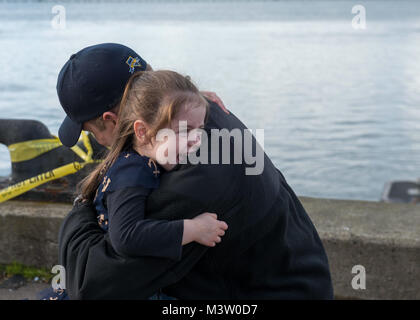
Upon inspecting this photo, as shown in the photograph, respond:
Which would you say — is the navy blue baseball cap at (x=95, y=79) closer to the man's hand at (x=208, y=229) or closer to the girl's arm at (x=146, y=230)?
the girl's arm at (x=146, y=230)

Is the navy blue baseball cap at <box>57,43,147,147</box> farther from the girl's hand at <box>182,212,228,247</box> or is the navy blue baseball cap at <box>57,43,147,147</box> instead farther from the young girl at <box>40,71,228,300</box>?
the girl's hand at <box>182,212,228,247</box>

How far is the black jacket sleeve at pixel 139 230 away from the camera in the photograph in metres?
1.78

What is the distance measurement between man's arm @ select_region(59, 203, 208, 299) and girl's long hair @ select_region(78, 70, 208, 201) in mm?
301

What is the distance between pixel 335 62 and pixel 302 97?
9.04 metres

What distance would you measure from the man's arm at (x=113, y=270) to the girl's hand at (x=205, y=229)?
0.21 ft

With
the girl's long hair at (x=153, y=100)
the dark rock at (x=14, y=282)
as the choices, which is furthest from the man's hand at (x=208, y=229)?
the dark rock at (x=14, y=282)

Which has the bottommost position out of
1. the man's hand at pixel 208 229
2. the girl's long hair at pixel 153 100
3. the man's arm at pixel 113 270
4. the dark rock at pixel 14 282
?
the dark rock at pixel 14 282

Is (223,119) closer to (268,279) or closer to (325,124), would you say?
(268,279)

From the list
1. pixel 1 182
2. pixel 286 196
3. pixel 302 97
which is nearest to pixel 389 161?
pixel 302 97

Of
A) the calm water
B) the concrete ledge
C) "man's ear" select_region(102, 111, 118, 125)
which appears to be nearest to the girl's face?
"man's ear" select_region(102, 111, 118, 125)

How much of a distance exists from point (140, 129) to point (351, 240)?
72.4 inches

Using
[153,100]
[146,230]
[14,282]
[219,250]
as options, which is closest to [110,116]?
[153,100]

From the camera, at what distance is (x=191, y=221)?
182 cm

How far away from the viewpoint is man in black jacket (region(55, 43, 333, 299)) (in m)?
1.83
